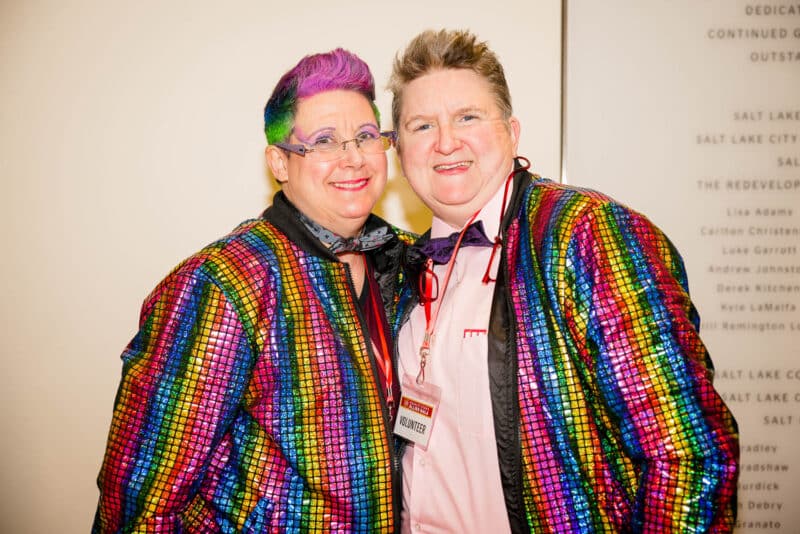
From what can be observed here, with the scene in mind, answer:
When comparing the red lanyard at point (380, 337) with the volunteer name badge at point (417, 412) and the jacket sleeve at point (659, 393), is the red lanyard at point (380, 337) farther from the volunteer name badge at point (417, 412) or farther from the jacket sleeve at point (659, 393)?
the jacket sleeve at point (659, 393)

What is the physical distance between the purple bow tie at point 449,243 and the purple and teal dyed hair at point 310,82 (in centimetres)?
52

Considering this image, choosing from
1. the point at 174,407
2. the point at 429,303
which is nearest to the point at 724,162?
the point at 429,303

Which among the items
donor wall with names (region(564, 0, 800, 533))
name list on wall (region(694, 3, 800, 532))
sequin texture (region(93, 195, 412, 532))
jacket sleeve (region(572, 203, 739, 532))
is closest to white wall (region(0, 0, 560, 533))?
donor wall with names (region(564, 0, 800, 533))

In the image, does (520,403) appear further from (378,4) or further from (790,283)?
(378,4)

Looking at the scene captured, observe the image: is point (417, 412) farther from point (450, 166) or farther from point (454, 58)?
point (454, 58)

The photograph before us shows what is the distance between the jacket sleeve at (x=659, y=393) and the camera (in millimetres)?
1258

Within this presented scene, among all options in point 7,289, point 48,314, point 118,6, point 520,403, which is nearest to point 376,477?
point 520,403

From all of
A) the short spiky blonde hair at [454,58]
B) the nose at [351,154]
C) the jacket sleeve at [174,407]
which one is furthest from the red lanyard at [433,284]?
the jacket sleeve at [174,407]

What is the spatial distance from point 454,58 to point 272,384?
1.07 metres

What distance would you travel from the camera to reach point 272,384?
5.14 ft

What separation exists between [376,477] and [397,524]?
0.59 ft

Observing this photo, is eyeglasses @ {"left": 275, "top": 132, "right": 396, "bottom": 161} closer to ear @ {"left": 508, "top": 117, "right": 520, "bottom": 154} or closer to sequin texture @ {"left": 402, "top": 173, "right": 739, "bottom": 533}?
ear @ {"left": 508, "top": 117, "right": 520, "bottom": 154}

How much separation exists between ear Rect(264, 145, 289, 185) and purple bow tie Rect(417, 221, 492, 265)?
0.48m

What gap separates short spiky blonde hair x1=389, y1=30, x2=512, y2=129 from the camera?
1.72m
